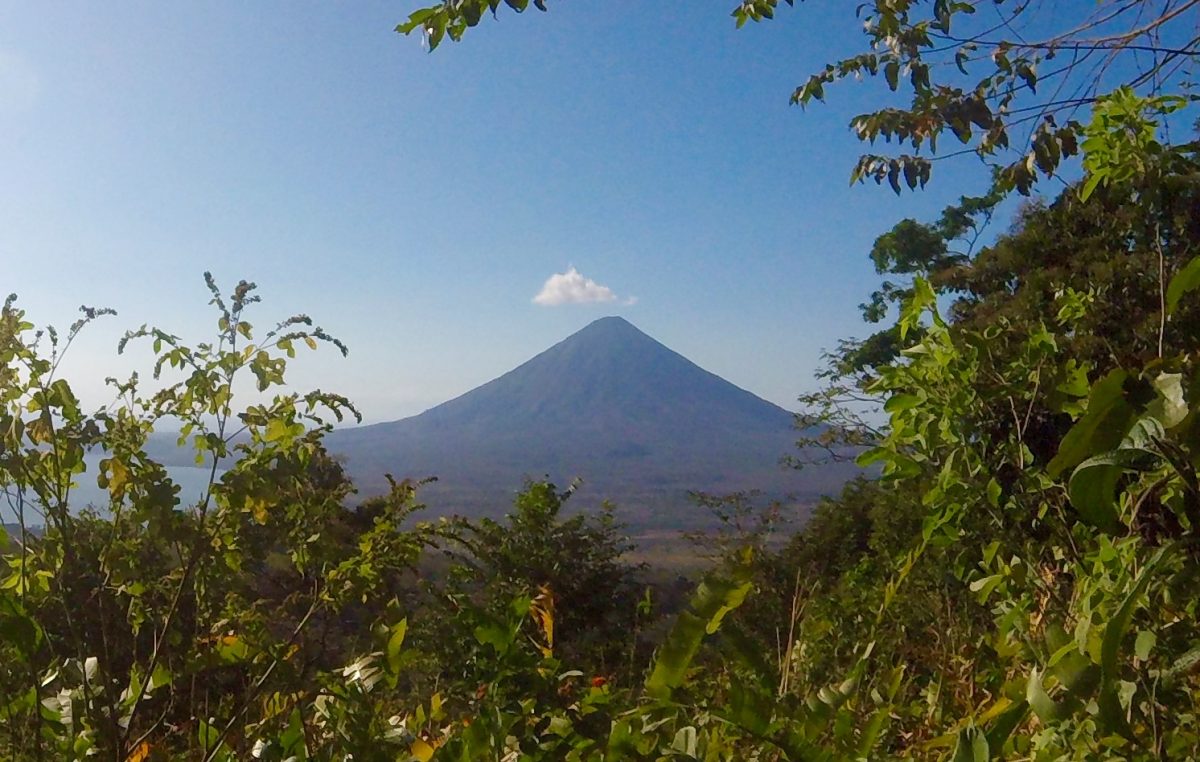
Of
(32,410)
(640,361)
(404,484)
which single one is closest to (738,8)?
(404,484)

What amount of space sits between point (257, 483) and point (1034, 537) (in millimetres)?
1308

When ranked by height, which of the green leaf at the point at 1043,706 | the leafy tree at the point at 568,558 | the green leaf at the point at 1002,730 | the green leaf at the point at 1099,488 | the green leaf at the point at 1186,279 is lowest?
the leafy tree at the point at 568,558

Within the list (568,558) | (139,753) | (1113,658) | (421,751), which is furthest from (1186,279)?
(568,558)

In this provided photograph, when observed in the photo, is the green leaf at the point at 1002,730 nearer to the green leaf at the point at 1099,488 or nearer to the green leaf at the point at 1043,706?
the green leaf at the point at 1043,706

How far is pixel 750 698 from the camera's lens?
0.73 metres

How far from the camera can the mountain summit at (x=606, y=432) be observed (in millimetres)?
109062

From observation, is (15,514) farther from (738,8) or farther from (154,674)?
(738,8)

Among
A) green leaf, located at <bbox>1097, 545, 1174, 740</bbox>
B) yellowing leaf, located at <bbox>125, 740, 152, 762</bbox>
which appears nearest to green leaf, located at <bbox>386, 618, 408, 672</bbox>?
yellowing leaf, located at <bbox>125, 740, 152, 762</bbox>

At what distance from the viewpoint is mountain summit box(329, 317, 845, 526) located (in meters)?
109

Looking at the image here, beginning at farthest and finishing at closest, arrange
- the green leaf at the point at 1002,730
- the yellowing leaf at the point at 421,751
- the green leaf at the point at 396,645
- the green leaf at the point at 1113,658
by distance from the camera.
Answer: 1. the green leaf at the point at 396,645
2. the yellowing leaf at the point at 421,751
3. the green leaf at the point at 1002,730
4. the green leaf at the point at 1113,658

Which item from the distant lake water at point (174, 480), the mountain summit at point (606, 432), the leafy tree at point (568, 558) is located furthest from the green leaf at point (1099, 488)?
the mountain summit at point (606, 432)

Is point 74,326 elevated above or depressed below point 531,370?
below

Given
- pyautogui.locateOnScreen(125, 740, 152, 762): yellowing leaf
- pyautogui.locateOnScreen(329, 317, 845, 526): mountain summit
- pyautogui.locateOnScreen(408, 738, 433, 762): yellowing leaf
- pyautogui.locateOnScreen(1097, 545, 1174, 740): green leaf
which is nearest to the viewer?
pyautogui.locateOnScreen(1097, 545, 1174, 740): green leaf

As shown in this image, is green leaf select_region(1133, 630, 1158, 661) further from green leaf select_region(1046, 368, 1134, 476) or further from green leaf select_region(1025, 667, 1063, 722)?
green leaf select_region(1046, 368, 1134, 476)
